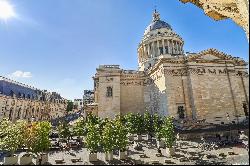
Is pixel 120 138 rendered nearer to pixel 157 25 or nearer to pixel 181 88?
pixel 181 88

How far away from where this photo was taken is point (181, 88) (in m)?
45.8

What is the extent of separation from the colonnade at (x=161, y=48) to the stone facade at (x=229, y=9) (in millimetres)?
55073

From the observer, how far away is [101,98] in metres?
51.1

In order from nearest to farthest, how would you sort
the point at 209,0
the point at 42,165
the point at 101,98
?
1. the point at 209,0
2. the point at 42,165
3. the point at 101,98

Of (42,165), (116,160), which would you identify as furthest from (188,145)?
(42,165)

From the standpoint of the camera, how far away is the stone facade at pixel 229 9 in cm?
575

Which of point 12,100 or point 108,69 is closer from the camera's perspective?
point 108,69

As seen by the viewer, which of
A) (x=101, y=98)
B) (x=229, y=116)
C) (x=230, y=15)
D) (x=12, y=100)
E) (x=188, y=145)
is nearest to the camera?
(x=230, y=15)

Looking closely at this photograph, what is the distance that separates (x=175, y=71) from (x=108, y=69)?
1506 cm

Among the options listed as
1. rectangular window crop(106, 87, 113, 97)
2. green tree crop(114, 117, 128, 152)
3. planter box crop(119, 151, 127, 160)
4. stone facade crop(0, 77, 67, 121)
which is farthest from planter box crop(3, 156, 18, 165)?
stone facade crop(0, 77, 67, 121)

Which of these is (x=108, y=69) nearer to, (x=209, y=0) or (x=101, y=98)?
(x=101, y=98)

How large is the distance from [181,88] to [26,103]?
46.1 m

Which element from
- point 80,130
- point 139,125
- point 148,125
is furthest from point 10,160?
point 148,125

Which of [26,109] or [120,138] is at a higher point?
[26,109]
